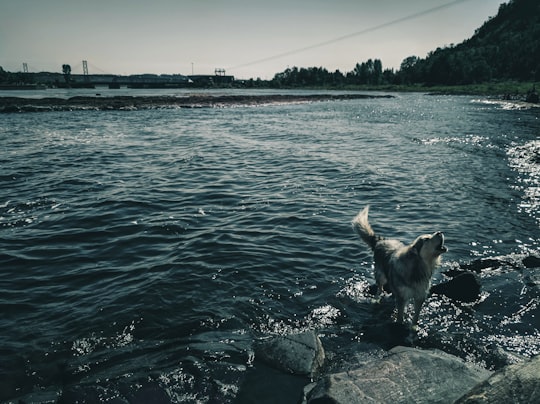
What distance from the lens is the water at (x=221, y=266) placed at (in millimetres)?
6266

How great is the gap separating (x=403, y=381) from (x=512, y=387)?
1.63 meters

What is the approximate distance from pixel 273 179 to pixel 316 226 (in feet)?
23.3

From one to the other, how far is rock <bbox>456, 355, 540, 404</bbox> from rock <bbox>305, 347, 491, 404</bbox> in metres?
0.97

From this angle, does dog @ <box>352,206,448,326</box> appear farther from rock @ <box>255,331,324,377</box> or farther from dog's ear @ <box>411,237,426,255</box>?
rock @ <box>255,331,324,377</box>

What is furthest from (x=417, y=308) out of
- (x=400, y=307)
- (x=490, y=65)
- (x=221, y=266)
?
(x=490, y=65)

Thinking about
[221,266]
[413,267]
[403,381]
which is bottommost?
[221,266]

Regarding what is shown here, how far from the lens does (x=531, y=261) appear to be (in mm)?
10102

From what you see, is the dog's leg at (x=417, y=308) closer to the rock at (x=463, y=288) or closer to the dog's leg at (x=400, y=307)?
the dog's leg at (x=400, y=307)

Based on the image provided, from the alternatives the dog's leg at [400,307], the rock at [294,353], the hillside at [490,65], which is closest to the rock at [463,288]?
the dog's leg at [400,307]

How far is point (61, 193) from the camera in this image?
1627 cm

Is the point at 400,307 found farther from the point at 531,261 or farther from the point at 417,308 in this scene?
the point at 531,261

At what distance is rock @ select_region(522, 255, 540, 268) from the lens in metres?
10.0

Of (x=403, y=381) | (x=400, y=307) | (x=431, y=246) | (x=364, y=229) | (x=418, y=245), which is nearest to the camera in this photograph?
(x=403, y=381)

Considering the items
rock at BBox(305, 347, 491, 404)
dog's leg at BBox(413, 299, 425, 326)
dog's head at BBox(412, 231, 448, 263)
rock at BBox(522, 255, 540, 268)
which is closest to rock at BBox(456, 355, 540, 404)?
rock at BBox(305, 347, 491, 404)
